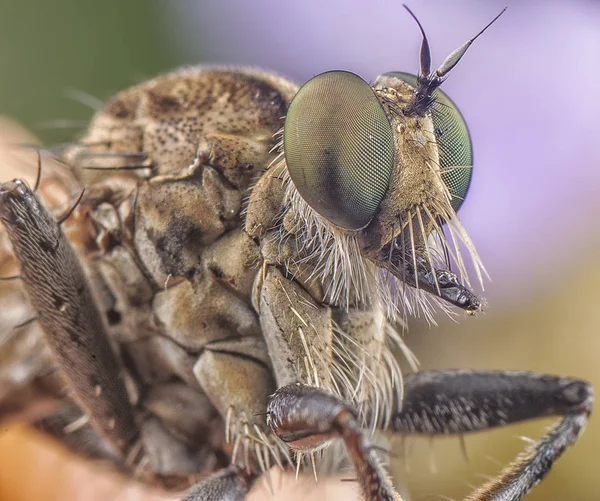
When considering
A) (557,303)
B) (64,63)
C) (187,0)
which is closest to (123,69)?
(64,63)

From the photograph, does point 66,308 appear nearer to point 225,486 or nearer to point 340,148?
point 225,486

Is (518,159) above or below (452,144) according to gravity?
above

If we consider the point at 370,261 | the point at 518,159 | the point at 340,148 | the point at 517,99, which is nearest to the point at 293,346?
the point at 370,261

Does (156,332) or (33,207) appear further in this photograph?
(156,332)

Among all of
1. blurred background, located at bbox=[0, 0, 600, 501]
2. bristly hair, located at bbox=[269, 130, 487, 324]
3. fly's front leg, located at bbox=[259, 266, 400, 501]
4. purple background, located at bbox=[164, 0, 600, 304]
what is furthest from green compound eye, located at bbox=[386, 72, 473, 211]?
purple background, located at bbox=[164, 0, 600, 304]

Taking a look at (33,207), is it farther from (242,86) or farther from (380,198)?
(380,198)

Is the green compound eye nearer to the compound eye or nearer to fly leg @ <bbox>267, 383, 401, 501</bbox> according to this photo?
the compound eye

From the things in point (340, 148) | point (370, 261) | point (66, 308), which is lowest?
point (66, 308)
